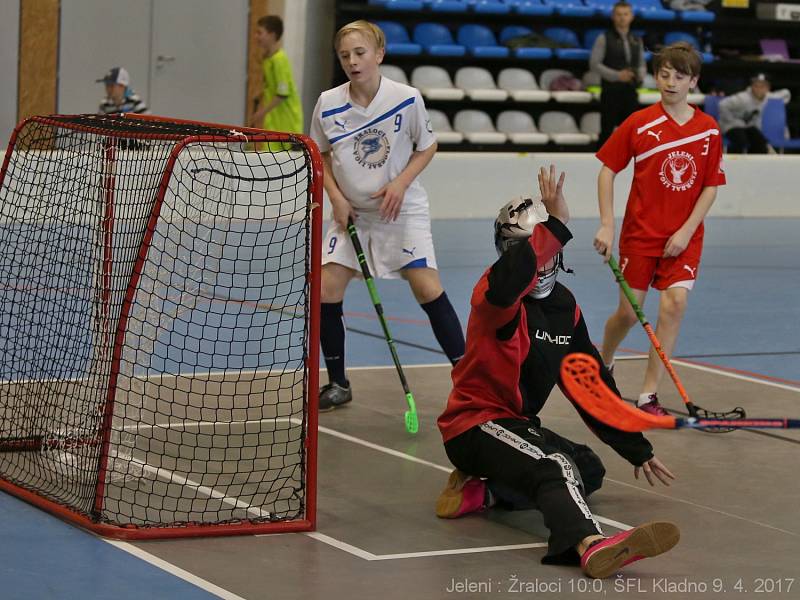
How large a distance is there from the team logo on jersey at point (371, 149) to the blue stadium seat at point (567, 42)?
977 cm

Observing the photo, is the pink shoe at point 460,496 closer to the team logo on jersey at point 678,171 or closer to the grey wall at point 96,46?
the team logo on jersey at point 678,171

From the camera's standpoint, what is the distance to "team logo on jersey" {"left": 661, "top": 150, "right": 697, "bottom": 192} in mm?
5492

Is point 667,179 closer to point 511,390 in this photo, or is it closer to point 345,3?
point 511,390

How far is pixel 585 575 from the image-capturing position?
3580mm

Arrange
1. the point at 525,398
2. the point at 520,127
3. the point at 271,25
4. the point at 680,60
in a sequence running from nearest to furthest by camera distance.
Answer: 1. the point at 525,398
2. the point at 680,60
3. the point at 271,25
4. the point at 520,127

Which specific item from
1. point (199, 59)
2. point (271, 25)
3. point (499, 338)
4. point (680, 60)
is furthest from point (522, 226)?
point (199, 59)

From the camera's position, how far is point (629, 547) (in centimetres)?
350

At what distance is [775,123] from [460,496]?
12055 mm

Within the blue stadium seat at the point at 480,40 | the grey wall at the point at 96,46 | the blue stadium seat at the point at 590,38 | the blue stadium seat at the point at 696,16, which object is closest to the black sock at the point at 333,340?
the grey wall at the point at 96,46

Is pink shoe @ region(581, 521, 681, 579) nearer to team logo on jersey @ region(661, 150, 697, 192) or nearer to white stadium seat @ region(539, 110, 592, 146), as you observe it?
team logo on jersey @ region(661, 150, 697, 192)

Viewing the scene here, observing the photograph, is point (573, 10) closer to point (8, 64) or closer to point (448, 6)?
point (448, 6)

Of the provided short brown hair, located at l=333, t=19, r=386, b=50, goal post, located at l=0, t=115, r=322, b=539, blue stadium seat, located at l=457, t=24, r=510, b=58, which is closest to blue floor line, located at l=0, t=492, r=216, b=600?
goal post, located at l=0, t=115, r=322, b=539

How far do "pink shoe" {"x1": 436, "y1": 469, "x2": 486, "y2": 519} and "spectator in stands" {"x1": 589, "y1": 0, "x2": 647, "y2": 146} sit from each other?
10.1 m

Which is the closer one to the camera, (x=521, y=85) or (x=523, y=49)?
(x=523, y=49)
